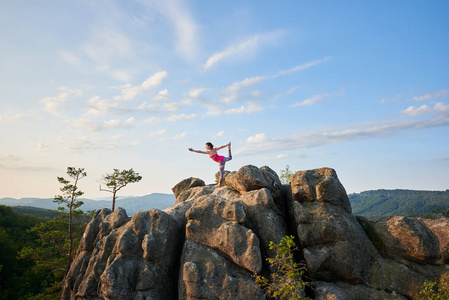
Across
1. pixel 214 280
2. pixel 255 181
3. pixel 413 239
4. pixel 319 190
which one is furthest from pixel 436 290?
pixel 214 280

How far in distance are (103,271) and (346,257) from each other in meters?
19.9

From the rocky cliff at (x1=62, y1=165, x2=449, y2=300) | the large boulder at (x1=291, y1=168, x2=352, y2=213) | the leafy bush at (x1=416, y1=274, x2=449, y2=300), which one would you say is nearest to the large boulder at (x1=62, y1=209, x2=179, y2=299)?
the rocky cliff at (x1=62, y1=165, x2=449, y2=300)

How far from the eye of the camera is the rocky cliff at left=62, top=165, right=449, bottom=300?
19.6 metres

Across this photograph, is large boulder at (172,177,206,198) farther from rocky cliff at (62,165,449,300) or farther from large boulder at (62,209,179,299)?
large boulder at (62,209,179,299)

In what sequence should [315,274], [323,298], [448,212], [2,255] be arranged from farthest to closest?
[2,255] < [448,212] < [315,274] < [323,298]

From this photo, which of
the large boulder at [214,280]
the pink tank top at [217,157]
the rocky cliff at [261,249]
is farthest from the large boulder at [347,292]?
the pink tank top at [217,157]

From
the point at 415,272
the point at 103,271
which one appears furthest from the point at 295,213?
the point at 103,271

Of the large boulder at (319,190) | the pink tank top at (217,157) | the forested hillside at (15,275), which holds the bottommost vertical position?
the forested hillside at (15,275)

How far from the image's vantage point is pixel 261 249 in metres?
20.7

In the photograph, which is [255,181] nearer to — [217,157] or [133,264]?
[217,157]

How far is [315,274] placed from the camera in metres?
20.2

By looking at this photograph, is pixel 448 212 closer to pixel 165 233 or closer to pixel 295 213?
pixel 295 213

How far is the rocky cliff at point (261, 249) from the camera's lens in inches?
770

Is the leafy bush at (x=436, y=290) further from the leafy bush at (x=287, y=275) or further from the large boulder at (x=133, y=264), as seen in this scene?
the large boulder at (x=133, y=264)
